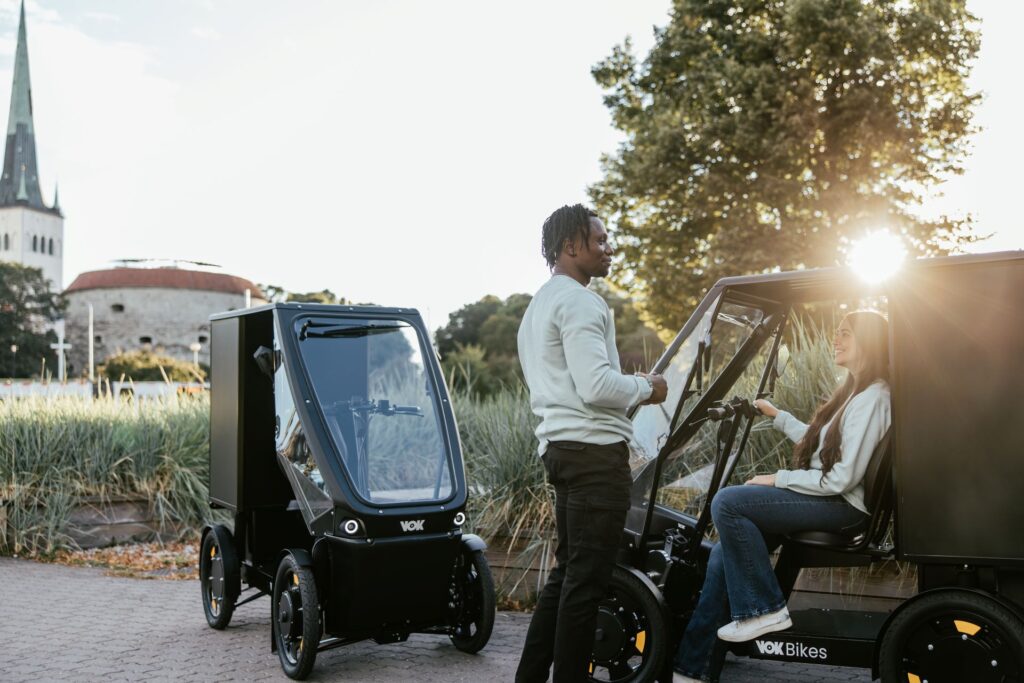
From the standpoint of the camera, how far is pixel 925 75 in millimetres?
21594

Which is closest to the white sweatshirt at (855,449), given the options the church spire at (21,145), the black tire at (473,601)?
the black tire at (473,601)

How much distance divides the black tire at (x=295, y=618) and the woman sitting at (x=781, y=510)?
1647 mm

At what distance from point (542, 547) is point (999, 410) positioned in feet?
11.2

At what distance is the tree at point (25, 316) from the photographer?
234ft

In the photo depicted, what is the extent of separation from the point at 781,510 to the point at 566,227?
1.44 meters

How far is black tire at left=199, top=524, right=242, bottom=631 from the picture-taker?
566cm

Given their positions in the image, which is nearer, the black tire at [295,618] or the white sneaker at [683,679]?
the white sneaker at [683,679]

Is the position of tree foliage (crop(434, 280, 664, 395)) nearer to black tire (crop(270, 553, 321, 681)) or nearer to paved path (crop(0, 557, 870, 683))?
paved path (crop(0, 557, 870, 683))

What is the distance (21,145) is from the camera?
11025cm

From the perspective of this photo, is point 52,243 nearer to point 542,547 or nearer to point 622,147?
point 622,147

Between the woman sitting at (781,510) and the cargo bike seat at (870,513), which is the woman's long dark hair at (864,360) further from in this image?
the cargo bike seat at (870,513)

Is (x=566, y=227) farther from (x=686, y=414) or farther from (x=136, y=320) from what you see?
(x=136, y=320)

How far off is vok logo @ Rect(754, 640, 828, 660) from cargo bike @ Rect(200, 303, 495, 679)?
152 cm

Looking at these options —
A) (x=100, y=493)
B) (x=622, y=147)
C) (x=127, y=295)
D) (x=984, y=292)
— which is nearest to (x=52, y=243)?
(x=127, y=295)
